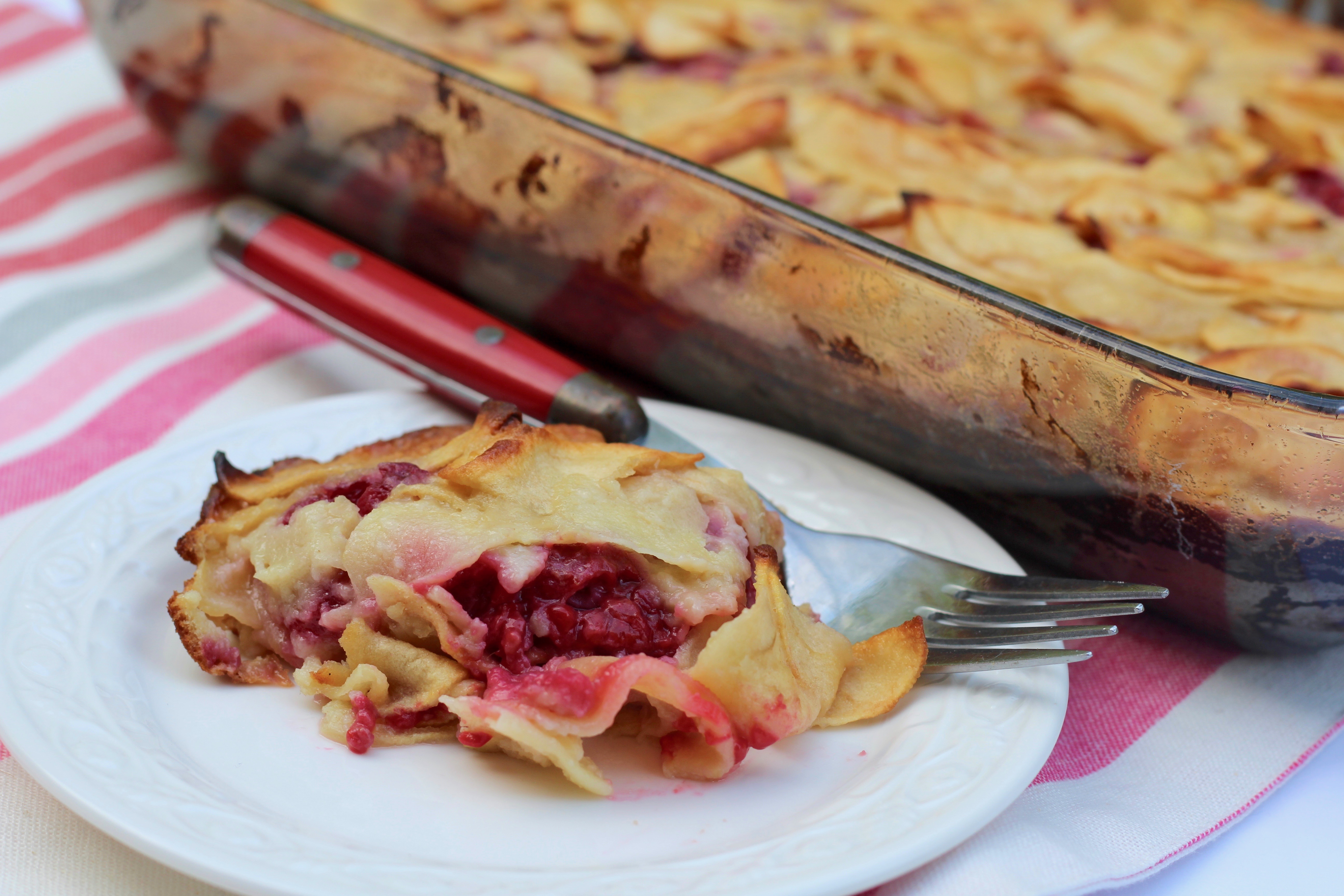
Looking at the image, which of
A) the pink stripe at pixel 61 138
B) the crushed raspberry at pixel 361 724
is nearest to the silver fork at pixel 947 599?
the crushed raspberry at pixel 361 724

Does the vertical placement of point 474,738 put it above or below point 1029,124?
below

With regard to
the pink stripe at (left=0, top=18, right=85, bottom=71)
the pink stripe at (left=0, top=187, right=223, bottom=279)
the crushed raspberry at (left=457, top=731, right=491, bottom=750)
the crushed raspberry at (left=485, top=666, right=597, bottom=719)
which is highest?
the pink stripe at (left=0, top=18, right=85, bottom=71)

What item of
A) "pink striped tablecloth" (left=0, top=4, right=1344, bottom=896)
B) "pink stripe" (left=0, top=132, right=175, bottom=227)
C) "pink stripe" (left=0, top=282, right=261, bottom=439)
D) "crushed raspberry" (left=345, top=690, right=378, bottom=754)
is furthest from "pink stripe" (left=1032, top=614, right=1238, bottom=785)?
"pink stripe" (left=0, top=132, right=175, bottom=227)

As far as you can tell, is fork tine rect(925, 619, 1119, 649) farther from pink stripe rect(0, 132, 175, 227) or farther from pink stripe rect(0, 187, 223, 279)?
pink stripe rect(0, 132, 175, 227)

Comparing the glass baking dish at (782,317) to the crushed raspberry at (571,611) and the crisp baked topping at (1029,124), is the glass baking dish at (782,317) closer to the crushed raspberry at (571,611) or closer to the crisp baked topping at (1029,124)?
the crisp baked topping at (1029,124)

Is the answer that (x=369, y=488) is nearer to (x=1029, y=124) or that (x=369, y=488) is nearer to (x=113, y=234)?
(x=113, y=234)

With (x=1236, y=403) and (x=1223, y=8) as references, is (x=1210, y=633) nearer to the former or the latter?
Answer: (x=1236, y=403)

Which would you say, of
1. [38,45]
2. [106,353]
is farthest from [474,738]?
[38,45]
